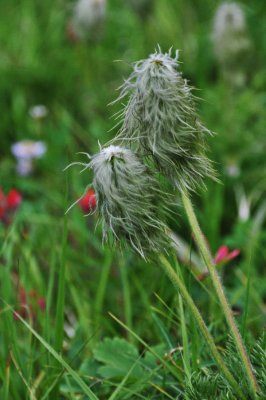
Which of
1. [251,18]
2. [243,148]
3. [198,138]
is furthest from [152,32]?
[198,138]

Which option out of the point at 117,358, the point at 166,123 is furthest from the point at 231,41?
the point at 166,123

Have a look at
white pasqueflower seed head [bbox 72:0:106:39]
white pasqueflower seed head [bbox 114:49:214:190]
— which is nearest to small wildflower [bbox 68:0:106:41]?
white pasqueflower seed head [bbox 72:0:106:39]

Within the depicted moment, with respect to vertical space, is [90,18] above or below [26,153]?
above

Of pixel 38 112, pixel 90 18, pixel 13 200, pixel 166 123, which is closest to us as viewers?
pixel 166 123

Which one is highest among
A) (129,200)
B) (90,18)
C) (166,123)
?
(90,18)

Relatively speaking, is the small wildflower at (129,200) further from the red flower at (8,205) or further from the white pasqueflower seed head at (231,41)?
the white pasqueflower seed head at (231,41)

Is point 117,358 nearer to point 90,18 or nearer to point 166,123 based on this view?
point 166,123

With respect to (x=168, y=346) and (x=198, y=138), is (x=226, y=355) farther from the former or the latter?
(x=198, y=138)

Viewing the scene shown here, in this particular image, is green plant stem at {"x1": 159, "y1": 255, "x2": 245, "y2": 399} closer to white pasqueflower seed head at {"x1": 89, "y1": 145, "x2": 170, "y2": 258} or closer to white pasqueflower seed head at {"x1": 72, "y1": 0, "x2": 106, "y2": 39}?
white pasqueflower seed head at {"x1": 89, "y1": 145, "x2": 170, "y2": 258}
